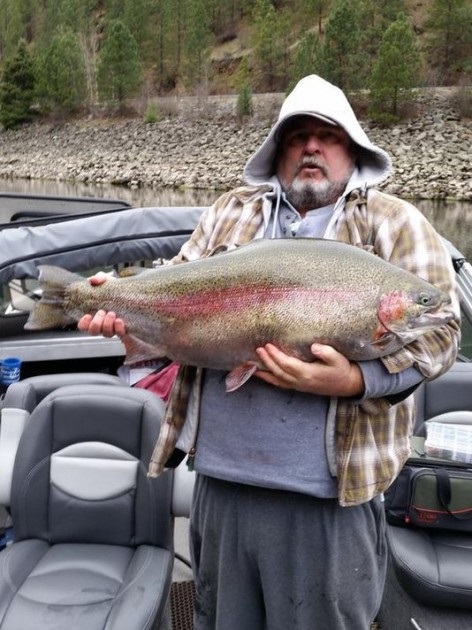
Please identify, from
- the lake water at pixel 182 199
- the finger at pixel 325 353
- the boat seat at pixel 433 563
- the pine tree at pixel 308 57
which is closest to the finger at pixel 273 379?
the finger at pixel 325 353

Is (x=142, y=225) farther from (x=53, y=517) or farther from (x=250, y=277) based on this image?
(x=250, y=277)

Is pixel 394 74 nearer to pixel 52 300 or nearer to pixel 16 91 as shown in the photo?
pixel 16 91

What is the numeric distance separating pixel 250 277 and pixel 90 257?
3.59 m

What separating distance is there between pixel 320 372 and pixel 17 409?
7.76ft

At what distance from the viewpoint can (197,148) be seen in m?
50.3

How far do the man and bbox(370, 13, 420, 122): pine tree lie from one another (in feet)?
159

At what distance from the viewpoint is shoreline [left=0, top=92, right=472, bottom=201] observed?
123 ft

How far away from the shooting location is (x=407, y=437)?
2.13m

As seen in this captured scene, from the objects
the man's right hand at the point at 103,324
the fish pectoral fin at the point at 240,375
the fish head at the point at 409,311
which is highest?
the fish head at the point at 409,311

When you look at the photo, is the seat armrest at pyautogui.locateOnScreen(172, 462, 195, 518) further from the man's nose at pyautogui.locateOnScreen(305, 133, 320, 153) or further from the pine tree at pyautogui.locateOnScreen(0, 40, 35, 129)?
the pine tree at pyautogui.locateOnScreen(0, 40, 35, 129)

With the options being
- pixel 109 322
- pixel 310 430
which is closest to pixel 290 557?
pixel 310 430

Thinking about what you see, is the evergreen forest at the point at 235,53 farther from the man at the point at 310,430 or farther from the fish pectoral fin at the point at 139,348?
the fish pectoral fin at the point at 139,348

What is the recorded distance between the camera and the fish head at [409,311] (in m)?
1.89

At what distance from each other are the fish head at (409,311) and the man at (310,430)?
9 cm
